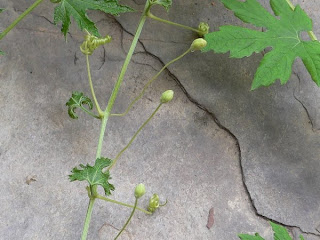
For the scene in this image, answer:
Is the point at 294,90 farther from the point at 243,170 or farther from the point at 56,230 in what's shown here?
the point at 56,230

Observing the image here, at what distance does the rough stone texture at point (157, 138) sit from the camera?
1440mm

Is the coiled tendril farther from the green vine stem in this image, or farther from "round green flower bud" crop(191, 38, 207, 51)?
→ "round green flower bud" crop(191, 38, 207, 51)

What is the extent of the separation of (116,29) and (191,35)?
238 millimetres

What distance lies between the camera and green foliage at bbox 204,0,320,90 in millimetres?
1399

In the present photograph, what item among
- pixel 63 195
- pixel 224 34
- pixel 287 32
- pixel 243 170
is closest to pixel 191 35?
pixel 224 34

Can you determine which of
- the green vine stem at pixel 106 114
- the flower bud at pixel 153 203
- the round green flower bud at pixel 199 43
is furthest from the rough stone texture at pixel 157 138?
the round green flower bud at pixel 199 43

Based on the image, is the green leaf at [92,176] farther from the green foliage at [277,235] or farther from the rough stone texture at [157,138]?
the green foliage at [277,235]

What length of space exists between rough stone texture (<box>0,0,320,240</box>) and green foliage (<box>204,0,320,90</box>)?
198 mm

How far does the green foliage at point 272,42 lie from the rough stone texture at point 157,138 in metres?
0.20

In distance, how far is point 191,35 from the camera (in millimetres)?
1648

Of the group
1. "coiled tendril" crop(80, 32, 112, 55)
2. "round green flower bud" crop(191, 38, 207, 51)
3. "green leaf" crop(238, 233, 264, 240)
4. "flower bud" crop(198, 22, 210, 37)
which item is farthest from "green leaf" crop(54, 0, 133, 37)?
"green leaf" crop(238, 233, 264, 240)

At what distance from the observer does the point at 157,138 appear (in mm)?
1554

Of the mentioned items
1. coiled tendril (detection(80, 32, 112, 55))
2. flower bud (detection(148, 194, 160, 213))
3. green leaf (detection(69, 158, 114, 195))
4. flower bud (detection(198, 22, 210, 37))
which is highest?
flower bud (detection(198, 22, 210, 37))

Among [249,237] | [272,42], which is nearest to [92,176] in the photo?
[249,237]
